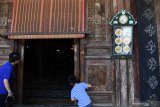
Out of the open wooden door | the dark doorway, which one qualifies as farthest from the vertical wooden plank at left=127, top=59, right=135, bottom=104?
the dark doorway

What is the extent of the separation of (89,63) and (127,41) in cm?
120

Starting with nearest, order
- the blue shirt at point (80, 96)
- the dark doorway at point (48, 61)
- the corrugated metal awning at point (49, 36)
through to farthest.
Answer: the blue shirt at point (80, 96), the corrugated metal awning at point (49, 36), the dark doorway at point (48, 61)

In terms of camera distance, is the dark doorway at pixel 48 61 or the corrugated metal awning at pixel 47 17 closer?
the corrugated metal awning at pixel 47 17

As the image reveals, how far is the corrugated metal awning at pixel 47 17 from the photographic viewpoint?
23.6 ft

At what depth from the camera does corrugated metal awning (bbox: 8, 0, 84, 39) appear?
720cm

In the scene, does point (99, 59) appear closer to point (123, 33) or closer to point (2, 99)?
point (123, 33)

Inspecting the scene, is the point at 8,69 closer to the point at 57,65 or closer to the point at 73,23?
the point at 73,23

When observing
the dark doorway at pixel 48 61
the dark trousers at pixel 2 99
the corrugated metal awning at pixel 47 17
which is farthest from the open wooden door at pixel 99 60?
the dark doorway at pixel 48 61

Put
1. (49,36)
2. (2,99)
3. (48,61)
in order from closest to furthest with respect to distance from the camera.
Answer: (2,99) < (49,36) < (48,61)

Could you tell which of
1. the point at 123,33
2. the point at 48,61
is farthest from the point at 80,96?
the point at 48,61

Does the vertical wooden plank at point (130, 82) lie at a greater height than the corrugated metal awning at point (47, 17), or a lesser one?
lesser

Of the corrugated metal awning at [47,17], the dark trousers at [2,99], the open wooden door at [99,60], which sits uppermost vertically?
the corrugated metal awning at [47,17]

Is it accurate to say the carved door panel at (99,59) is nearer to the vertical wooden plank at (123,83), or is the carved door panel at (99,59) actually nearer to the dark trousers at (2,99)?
the vertical wooden plank at (123,83)

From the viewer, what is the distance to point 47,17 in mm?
7363
